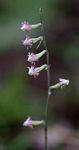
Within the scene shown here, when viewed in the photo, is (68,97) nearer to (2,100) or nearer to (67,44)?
(2,100)

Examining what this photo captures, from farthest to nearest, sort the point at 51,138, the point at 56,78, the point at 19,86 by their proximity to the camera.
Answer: the point at 56,78 → the point at 19,86 → the point at 51,138

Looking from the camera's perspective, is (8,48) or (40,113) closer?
(40,113)

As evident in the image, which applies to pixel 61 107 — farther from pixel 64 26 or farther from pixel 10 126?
pixel 64 26

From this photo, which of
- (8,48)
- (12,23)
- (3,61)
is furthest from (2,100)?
(12,23)

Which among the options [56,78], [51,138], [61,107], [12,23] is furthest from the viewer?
[12,23]

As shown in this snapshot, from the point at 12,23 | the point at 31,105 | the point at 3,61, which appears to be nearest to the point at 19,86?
the point at 31,105

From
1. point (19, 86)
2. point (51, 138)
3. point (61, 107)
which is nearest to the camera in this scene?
point (51, 138)
